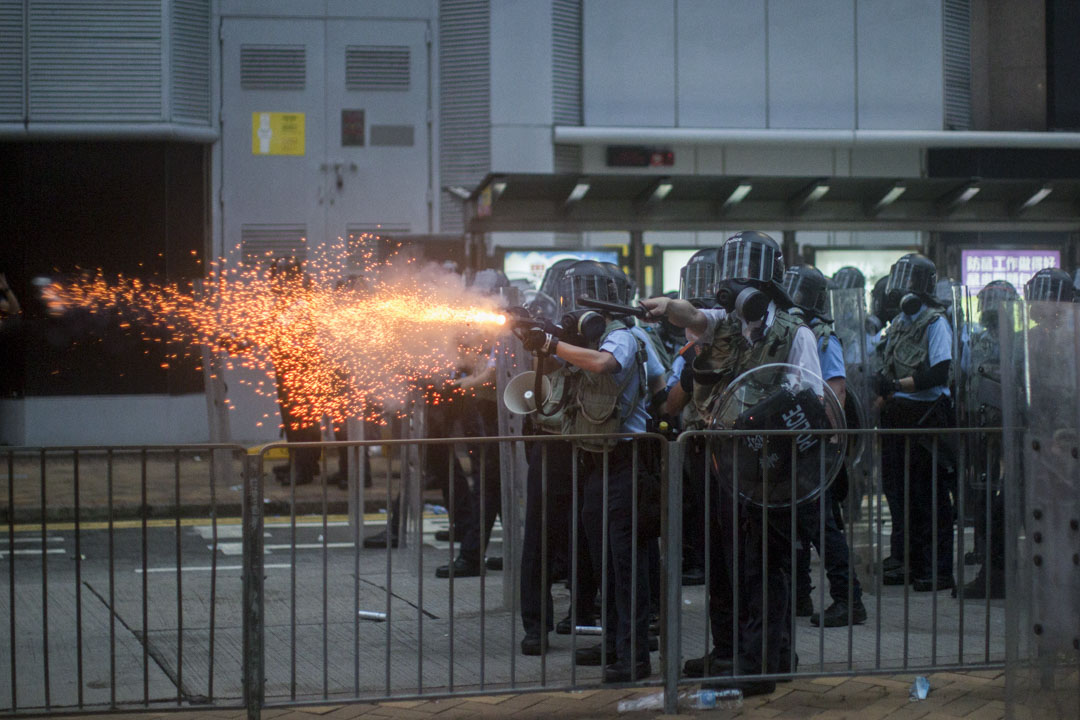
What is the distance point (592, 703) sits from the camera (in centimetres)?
534

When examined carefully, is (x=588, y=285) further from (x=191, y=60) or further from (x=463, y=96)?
(x=191, y=60)

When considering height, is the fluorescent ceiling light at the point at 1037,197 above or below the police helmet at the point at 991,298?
above

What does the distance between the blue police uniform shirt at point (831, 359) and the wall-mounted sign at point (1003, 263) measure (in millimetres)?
11169

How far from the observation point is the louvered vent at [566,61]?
57.0 feet

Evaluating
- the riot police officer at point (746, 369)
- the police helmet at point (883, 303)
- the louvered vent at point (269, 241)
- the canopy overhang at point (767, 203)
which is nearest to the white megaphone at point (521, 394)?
the riot police officer at point (746, 369)

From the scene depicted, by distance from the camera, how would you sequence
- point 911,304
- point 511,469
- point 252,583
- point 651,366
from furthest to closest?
1. point 911,304
2. point 511,469
3. point 651,366
4. point 252,583

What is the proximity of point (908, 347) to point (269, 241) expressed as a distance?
1111 cm

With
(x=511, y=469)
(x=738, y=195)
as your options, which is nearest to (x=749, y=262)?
(x=511, y=469)

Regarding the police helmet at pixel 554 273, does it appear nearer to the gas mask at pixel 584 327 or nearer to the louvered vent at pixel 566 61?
the gas mask at pixel 584 327

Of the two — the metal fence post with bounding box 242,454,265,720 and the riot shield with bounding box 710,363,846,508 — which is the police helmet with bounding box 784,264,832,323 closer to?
the riot shield with bounding box 710,363,846,508

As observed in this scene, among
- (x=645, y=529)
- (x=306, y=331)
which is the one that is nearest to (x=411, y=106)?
(x=306, y=331)

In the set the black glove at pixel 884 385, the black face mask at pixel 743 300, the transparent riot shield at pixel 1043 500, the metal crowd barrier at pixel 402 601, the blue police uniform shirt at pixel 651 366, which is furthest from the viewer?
the black glove at pixel 884 385

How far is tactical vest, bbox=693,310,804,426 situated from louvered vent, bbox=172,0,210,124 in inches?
506

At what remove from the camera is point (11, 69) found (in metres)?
16.5
